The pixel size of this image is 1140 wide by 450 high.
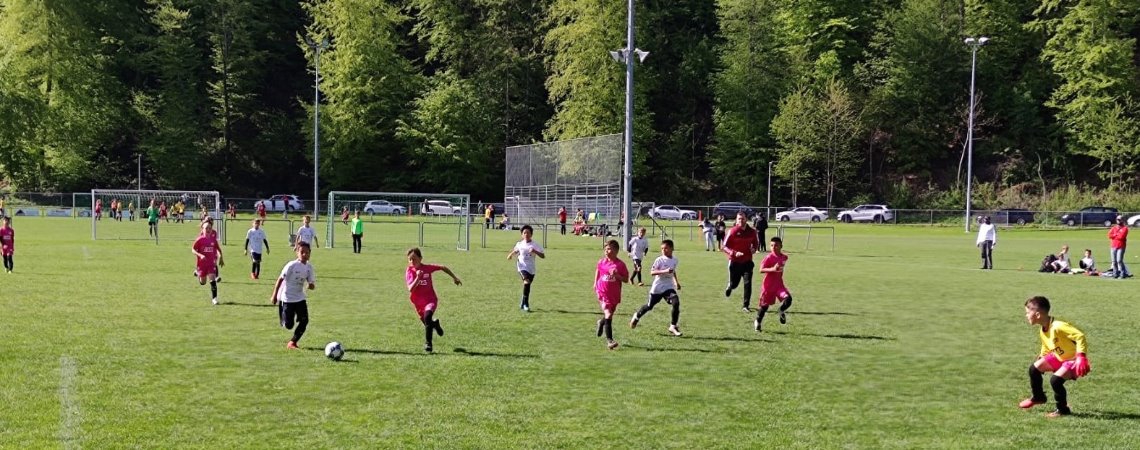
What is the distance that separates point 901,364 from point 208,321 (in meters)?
10.3

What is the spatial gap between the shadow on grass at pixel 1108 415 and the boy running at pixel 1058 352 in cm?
13

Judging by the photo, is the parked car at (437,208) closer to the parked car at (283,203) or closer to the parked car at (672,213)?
the parked car at (672,213)

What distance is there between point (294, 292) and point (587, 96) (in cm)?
6029

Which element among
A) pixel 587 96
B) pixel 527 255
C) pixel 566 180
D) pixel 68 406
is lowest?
pixel 68 406

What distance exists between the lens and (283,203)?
71438 millimetres

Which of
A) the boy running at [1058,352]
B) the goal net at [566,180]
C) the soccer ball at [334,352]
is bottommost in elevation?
the soccer ball at [334,352]

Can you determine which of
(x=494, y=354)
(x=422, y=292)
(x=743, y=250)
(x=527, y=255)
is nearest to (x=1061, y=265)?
(x=743, y=250)

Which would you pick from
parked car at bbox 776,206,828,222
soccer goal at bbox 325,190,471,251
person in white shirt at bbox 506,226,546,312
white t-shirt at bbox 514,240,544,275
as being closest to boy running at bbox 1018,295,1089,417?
person in white shirt at bbox 506,226,546,312

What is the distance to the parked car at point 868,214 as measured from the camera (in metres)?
65.8

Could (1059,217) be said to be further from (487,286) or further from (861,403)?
(861,403)

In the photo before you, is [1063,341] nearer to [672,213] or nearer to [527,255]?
[527,255]

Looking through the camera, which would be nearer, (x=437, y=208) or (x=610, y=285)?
(x=610, y=285)

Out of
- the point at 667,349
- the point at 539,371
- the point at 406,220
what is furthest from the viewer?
the point at 406,220

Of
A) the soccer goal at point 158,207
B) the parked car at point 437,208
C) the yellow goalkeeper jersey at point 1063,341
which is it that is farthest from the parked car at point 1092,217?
the yellow goalkeeper jersey at point 1063,341
